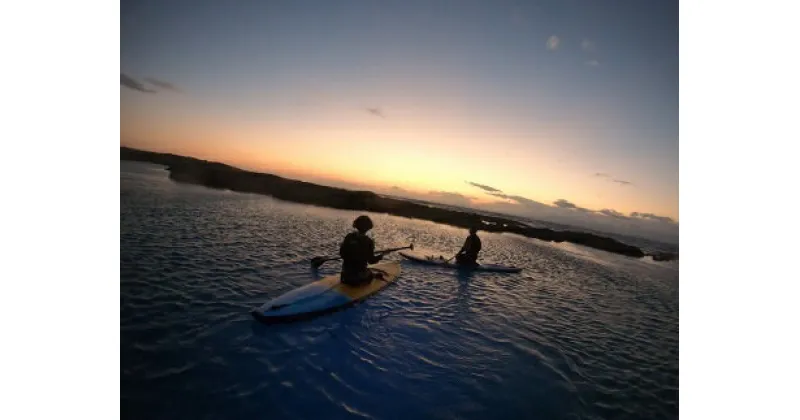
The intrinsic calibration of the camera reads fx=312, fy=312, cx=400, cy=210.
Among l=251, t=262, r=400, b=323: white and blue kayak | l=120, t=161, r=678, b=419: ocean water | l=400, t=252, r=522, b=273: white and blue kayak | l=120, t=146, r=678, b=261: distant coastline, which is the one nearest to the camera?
l=120, t=161, r=678, b=419: ocean water

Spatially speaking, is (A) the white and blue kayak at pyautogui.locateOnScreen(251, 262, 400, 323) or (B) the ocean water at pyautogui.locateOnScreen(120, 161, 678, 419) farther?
(A) the white and blue kayak at pyautogui.locateOnScreen(251, 262, 400, 323)

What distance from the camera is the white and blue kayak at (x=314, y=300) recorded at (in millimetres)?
6578

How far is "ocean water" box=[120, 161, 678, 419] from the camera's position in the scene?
14.9ft

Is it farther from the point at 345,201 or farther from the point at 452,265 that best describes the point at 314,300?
the point at 345,201

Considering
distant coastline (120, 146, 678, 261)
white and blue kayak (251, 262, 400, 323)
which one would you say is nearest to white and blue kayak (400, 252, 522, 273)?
white and blue kayak (251, 262, 400, 323)

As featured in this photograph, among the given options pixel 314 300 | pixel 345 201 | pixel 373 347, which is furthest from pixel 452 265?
pixel 345 201

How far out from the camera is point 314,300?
24.1 ft

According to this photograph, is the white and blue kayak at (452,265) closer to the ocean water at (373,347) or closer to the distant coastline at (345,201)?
the ocean water at (373,347)

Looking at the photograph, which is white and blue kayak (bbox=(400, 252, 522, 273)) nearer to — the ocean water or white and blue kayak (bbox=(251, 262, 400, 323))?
the ocean water

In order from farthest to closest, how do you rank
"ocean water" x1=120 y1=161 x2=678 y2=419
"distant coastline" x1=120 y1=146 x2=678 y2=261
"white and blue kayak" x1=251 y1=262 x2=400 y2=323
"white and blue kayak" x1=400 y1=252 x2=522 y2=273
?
"distant coastline" x1=120 y1=146 x2=678 y2=261, "white and blue kayak" x1=400 y1=252 x2=522 y2=273, "white and blue kayak" x1=251 y1=262 x2=400 y2=323, "ocean water" x1=120 y1=161 x2=678 y2=419

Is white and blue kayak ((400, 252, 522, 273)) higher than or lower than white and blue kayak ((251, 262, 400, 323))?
lower

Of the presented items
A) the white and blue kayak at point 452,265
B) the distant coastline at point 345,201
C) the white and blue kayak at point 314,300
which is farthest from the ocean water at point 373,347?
the distant coastline at point 345,201

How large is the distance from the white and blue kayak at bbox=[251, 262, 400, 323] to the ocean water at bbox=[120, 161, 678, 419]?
20 centimetres

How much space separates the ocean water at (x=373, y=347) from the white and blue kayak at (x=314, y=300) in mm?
200
